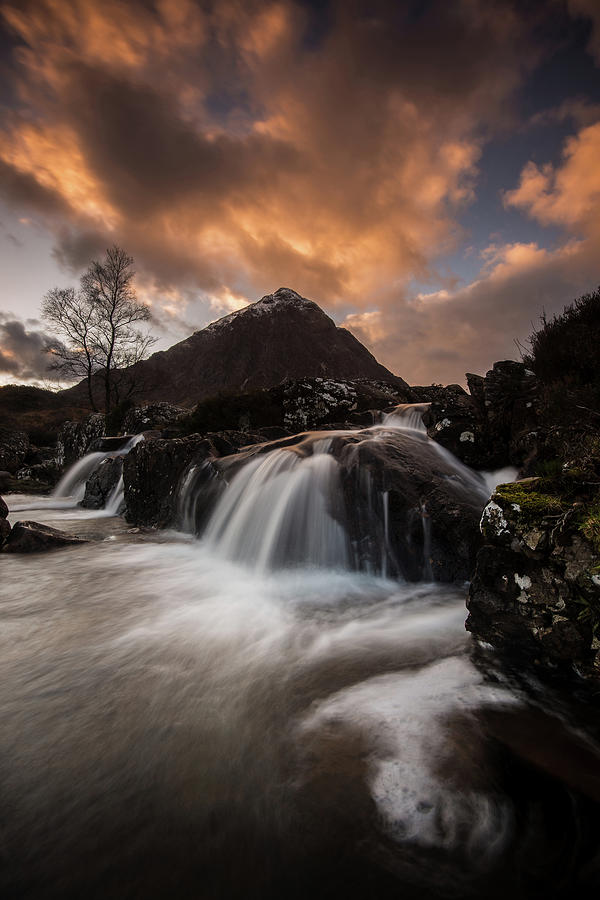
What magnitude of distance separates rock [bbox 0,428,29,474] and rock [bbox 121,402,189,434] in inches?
247

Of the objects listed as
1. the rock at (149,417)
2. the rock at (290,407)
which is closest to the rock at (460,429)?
the rock at (290,407)

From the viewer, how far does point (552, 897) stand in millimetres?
1376

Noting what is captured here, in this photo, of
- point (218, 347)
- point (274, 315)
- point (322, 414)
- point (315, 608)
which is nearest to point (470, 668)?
point (315, 608)

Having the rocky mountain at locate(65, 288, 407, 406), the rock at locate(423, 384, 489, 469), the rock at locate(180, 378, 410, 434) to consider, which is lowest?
the rock at locate(423, 384, 489, 469)

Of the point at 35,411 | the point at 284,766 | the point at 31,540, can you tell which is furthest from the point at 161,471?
the point at 35,411

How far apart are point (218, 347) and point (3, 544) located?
245ft

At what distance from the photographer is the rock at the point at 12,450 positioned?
722 inches

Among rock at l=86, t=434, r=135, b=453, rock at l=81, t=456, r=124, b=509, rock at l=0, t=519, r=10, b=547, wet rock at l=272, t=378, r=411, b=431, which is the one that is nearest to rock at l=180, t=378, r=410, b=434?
wet rock at l=272, t=378, r=411, b=431

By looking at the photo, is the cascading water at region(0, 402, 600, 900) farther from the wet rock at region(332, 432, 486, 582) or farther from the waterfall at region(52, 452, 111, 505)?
the waterfall at region(52, 452, 111, 505)

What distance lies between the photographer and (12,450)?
19.0 m

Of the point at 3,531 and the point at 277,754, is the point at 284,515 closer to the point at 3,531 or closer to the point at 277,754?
the point at 277,754

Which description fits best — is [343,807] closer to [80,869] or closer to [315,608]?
[80,869]

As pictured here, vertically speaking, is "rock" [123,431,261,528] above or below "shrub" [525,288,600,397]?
below

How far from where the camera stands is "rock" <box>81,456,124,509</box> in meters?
12.0
